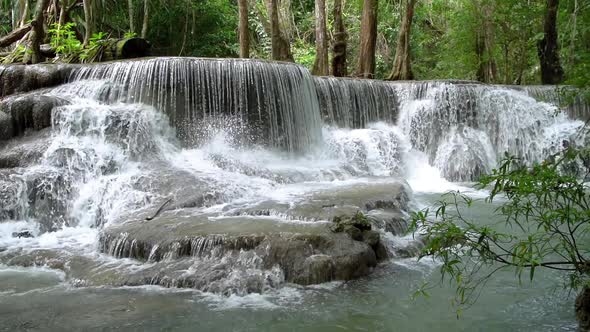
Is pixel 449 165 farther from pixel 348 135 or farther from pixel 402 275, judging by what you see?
pixel 402 275

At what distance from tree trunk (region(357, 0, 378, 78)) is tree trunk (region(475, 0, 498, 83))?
382 cm

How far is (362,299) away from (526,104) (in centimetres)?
994

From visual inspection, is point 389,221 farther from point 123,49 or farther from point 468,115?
point 123,49

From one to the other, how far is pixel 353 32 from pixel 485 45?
5.80 meters

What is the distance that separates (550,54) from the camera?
48.5 feet

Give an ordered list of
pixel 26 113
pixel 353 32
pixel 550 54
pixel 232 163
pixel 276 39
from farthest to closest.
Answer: pixel 353 32 → pixel 550 54 → pixel 276 39 → pixel 232 163 → pixel 26 113

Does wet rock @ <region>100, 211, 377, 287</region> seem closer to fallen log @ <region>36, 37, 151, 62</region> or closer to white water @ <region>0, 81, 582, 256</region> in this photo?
white water @ <region>0, 81, 582, 256</region>

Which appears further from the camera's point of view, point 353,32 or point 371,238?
point 353,32

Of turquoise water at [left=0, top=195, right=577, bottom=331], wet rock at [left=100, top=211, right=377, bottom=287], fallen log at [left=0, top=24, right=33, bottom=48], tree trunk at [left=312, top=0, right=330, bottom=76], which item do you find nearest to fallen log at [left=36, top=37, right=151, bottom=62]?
fallen log at [left=0, top=24, right=33, bottom=48]

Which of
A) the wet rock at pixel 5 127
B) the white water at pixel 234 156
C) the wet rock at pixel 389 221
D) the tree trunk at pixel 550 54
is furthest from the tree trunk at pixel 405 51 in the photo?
the wet rock at pixel 5 127

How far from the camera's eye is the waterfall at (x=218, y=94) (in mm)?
10008

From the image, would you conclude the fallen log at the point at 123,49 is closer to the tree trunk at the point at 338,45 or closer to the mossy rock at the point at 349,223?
the tree trunk at the point at 338,45

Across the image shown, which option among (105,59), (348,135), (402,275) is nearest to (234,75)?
(348,135)

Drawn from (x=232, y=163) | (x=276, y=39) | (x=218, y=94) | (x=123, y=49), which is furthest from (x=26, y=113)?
(x=276, y=39)
